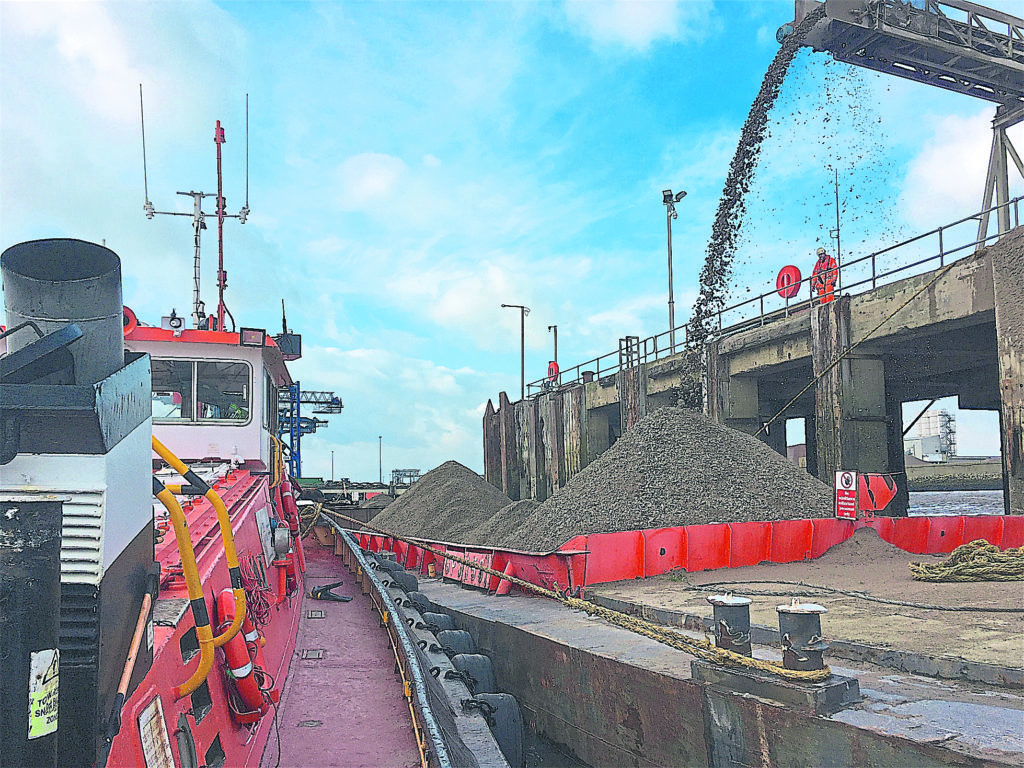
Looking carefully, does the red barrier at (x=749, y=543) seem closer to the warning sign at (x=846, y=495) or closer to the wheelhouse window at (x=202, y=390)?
the warning sign at (x=846, y=495)

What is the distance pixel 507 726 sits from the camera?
6418 millimetres

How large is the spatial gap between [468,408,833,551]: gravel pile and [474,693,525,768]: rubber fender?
21.2 feet

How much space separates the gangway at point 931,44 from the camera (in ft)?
54.2

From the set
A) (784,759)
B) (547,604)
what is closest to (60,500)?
(784,759)

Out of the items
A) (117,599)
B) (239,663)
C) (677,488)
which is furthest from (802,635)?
(677,488)

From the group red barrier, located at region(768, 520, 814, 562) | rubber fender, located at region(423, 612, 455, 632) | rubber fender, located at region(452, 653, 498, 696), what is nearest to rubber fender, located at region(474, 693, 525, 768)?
rubber fender, located at region(452, 653, 498, 696)

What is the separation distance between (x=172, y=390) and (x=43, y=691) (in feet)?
16.2

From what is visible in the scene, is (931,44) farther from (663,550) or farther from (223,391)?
(223,391)

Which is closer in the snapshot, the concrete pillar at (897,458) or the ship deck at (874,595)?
the ship deck at (874,595)

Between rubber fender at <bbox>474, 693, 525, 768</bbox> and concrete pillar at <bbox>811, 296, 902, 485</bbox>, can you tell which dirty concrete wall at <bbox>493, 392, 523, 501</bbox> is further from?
rubber fender at <bbox>474, 693, 525, 768</bbox>

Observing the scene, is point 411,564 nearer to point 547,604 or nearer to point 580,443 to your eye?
point 547,604

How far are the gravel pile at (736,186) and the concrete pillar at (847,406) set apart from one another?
4.69 metres

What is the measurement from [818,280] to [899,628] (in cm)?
1356

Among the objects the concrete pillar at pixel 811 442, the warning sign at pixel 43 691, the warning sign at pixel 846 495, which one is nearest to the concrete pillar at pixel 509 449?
the concrete pillar at pixel 811 442
